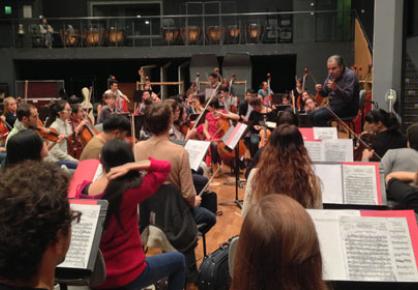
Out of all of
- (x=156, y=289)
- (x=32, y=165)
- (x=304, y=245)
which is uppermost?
(x=32, y=165)

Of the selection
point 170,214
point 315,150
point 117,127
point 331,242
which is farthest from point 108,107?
point 331,242

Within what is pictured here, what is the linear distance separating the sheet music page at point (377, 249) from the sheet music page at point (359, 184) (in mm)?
1281

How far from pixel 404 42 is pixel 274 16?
690 cm

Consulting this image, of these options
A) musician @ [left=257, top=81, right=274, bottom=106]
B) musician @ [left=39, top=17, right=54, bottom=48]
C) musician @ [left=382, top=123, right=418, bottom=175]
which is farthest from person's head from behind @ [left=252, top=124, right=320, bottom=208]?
musician @ [left=39, top=17, right=54, bottom=48]

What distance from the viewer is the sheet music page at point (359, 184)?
3.67 m

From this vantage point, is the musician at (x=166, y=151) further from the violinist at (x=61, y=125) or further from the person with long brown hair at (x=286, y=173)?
the violinist at (x=61, y=125)

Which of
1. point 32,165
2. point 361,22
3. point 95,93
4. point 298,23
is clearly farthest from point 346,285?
point 95,93

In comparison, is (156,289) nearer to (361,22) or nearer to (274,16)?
(361,22)

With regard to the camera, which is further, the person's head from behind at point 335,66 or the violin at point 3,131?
the violin at point 3,131

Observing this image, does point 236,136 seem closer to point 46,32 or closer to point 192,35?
point 192,35

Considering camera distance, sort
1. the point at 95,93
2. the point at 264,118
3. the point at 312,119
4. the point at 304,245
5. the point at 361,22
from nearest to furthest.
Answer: the point at 304,245
the point at 312,119
the point at 264,118
the point at 361,22
the point at 95,93

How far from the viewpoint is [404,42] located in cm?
1023

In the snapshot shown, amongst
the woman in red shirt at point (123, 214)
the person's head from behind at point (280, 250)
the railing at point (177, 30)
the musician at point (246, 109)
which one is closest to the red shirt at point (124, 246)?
the woman in red shirt at point (123, 214)

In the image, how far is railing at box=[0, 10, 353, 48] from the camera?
16.1 meters
